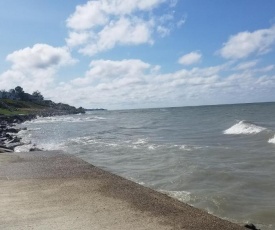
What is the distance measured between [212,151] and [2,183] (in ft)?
50.9

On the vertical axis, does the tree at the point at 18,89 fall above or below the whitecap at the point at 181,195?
above

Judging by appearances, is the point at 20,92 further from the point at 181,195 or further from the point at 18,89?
the point at 181,195

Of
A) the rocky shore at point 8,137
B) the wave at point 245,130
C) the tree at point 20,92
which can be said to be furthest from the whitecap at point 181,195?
the tree at point 20,92

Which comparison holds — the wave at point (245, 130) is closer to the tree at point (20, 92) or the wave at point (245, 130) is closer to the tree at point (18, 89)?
the tree at point (20, 92)

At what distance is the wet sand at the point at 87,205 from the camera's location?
9.19 meters

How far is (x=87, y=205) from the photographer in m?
10.9

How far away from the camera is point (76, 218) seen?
960 cm

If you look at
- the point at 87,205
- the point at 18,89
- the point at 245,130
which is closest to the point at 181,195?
the point at 87,205

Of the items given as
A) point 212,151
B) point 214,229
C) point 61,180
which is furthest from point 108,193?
point 212,151

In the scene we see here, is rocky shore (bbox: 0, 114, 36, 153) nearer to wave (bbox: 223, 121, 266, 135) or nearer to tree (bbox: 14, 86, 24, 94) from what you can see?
wave (bbox: 223, 121, 266, 135)

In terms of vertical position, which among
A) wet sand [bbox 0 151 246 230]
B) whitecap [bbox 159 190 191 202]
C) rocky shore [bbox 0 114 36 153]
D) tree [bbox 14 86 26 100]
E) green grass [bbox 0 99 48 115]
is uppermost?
tree [bbox 14 86 26 100]

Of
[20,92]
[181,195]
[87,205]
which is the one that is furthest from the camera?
[20,92]

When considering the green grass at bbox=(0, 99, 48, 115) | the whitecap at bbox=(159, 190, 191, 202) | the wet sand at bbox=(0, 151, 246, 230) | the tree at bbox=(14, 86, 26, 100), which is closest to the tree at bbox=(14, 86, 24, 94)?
the tree at bbox=(14, 86, 26, 100)

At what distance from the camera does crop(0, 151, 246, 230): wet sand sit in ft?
30.1
